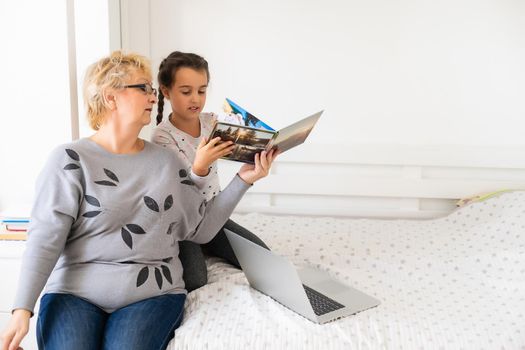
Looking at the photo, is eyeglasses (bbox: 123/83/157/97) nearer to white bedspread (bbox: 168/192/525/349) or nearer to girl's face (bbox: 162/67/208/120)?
girl's face (bbox: 162/67/208/120)

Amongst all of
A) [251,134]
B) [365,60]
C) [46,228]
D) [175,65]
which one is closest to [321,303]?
[251,134]

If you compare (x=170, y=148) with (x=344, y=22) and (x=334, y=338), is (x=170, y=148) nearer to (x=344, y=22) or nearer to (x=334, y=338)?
(x=334, y=338)

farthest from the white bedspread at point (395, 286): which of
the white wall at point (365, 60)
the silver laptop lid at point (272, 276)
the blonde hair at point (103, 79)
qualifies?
the blonde hair at point (103, 79)

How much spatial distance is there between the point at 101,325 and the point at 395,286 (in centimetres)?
87

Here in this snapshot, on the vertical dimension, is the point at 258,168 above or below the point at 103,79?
below

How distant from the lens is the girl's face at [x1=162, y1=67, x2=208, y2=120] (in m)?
1.76

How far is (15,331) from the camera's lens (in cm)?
125

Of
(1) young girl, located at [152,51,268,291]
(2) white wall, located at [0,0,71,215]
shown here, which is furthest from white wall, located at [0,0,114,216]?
(1) young girl, located at [152,51,268,291]

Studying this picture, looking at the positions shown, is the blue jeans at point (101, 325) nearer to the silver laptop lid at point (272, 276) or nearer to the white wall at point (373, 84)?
the silver laptop lid at point (272, 276)

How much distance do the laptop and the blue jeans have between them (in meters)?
0.27

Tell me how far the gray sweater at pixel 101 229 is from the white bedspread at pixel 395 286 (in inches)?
7.3

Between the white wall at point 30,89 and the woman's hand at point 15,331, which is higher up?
the white wall at point 30,89

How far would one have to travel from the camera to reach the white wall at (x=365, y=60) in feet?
8.13

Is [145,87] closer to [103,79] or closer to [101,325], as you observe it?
[103,79]
